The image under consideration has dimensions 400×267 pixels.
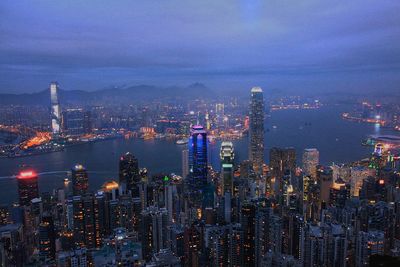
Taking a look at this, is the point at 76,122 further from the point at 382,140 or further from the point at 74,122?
the point at 382,140

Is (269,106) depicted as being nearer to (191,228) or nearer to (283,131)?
(283,131)

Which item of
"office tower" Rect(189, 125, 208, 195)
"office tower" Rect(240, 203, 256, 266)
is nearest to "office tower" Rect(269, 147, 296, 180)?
"office tower" Rect(189, 125, 208, 195)

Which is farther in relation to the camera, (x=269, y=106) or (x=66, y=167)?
(x=269, y=106)

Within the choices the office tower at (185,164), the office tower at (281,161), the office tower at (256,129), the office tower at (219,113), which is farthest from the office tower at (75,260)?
the office tower at (256,129)

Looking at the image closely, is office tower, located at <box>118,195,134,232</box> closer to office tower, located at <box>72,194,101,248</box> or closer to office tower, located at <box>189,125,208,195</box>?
office tower, located at <box>72,194,101,248</box>

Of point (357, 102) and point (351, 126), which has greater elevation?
point (357, 102)

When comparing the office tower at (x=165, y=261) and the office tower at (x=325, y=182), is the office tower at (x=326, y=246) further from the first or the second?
the office tower at (x=325, y=182)

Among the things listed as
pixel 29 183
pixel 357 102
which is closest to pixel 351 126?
pixel 357 102
